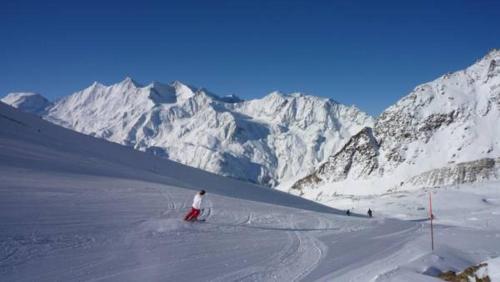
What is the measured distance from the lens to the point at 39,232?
48.0 ft

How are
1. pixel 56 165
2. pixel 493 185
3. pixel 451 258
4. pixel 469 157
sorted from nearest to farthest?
1. pixel 451 258
2. pixel 56 165
3. pixel 493 185
4. pixel 469 157

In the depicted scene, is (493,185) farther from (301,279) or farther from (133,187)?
(301,279)

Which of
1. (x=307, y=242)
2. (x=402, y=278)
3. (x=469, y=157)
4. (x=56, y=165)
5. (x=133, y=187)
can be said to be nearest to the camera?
(x=402, y=278)

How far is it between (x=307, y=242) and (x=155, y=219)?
683cm

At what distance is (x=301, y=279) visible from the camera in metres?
12.9

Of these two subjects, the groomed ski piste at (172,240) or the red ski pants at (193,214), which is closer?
the groomed ski piste at (172,240)

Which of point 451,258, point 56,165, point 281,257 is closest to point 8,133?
point 56,165

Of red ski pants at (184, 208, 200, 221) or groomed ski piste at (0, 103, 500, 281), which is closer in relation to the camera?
groomed ski piste at (0, 103, 500, 281)

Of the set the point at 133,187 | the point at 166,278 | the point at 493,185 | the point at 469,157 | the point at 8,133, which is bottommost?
the point at 166,278

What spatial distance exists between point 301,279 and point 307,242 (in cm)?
629

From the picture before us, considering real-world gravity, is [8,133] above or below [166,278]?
above

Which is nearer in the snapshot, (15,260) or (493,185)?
(15,260)

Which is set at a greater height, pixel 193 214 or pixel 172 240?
pixel 193 214

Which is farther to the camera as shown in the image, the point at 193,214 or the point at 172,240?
the point at 193,214
